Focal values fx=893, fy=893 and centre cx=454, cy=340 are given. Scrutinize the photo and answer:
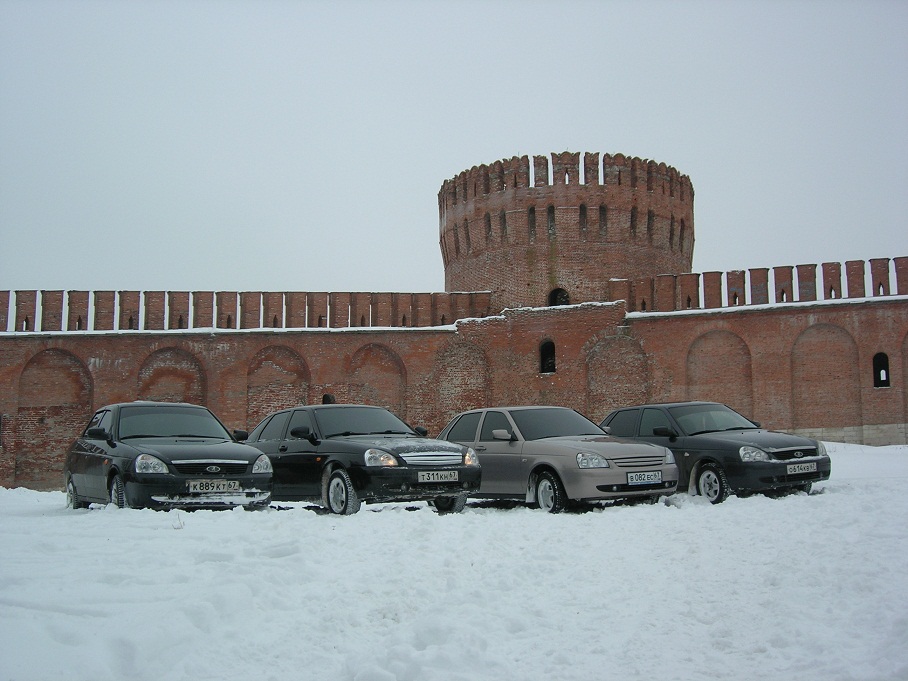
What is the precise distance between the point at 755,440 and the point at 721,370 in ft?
50.1

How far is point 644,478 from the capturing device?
10.2 meters

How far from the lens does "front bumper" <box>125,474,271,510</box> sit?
9.13 meters

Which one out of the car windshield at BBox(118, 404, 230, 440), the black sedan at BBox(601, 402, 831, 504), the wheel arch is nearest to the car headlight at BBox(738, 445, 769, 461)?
the black sedan at BBox(601, 402, 831, 504)

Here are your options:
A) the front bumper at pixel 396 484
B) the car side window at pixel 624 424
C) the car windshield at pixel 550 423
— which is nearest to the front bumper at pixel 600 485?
the car windshield at pixel 550 423

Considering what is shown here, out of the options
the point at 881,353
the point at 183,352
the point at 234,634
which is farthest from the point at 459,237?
the point at 234,634

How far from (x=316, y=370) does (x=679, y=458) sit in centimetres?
1808

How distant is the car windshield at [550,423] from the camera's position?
1122 centimetres

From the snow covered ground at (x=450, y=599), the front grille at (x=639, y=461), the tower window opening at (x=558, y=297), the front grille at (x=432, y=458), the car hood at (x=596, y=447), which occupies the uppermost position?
the tower window opening at (x=558, y=297)

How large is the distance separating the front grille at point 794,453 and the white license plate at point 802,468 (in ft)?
0.33

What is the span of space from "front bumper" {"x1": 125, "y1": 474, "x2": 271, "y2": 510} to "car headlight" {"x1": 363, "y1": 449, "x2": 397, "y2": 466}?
1305mm

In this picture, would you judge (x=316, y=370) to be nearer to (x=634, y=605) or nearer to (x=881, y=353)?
(x=881, y=353)

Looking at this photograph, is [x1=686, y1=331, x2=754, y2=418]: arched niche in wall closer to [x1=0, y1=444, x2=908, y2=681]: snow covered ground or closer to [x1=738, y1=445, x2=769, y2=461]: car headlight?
[x1=738, y1=445, x2=769, y2=461]: car headlight

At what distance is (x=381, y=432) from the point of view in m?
11.0

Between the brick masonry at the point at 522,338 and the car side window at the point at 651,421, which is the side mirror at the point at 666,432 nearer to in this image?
the car side window at the point at 651,421
